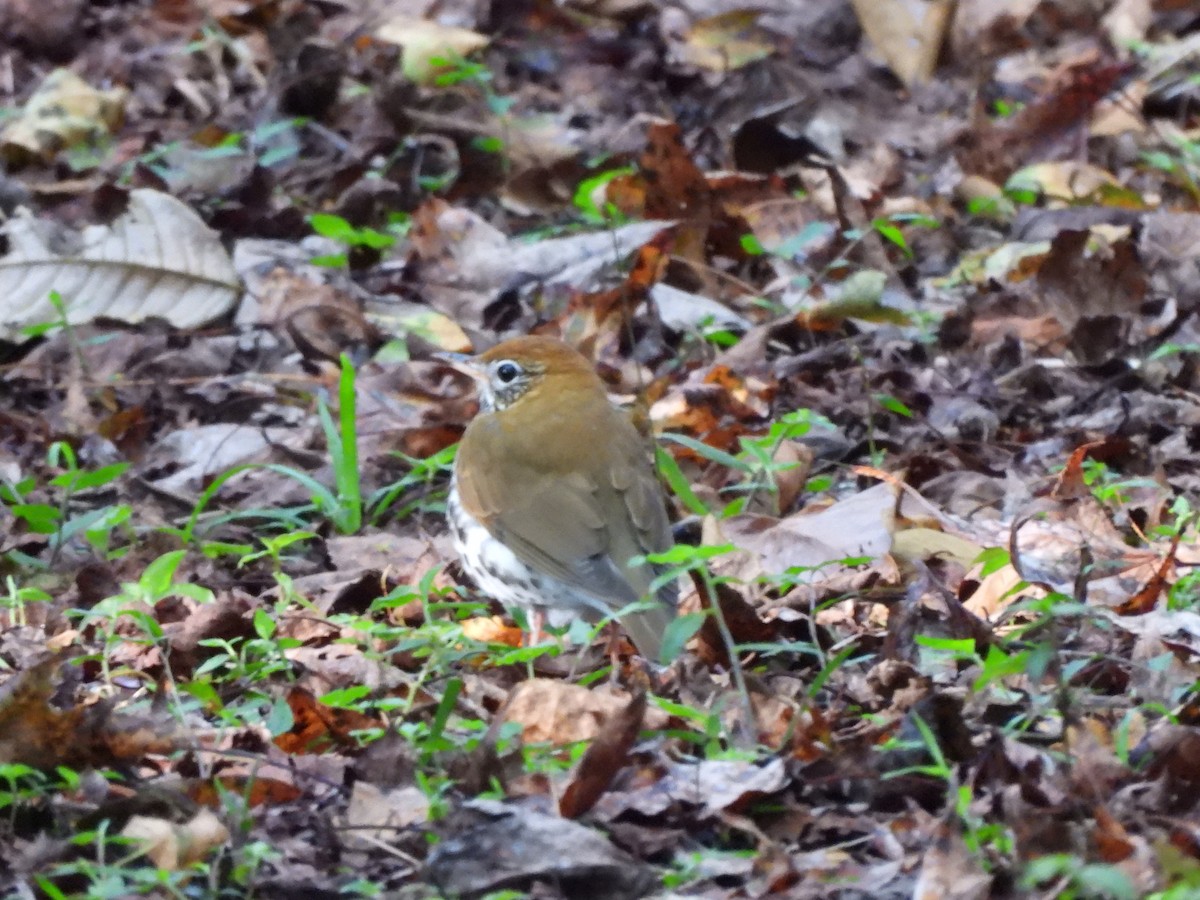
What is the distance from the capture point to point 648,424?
243 inches

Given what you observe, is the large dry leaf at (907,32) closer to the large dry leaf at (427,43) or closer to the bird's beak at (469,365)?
the large dry leaf at (427,43)

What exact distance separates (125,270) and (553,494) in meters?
2.71

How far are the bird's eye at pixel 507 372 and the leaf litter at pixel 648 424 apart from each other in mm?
482

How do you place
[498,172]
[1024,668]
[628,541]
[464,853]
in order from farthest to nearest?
[498,172]
[628,541]
[1024,668]
[464,853]

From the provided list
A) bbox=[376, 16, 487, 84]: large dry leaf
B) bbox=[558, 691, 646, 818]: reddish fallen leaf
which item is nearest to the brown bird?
bbox=[558, 691, 646, 818]: reddish fallen leaf

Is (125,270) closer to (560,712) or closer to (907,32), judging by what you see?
(560,712)

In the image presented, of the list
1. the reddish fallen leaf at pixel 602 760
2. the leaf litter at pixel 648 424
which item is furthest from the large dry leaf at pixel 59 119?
the reddish fallen leaf at pixel 602 760

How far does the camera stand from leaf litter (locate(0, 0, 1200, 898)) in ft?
12.0

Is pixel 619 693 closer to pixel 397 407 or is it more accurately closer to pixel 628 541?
pixel 628 541

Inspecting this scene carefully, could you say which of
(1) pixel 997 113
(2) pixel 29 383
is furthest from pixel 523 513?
(1) pixel 997 113

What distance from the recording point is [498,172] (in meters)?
8.92

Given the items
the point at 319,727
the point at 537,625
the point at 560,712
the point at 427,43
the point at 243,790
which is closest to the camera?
the point at 243,790

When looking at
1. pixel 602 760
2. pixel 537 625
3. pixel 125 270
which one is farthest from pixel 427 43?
pixel 602 760

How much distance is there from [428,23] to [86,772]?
6.83 m
